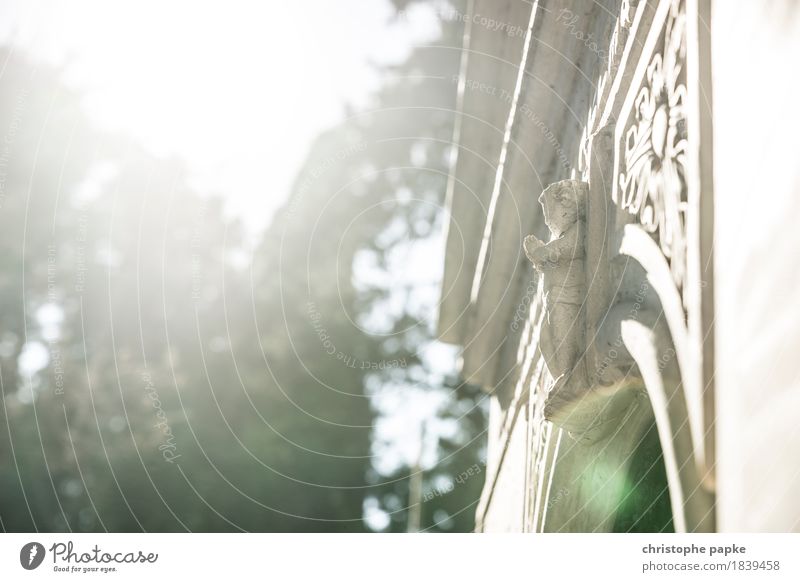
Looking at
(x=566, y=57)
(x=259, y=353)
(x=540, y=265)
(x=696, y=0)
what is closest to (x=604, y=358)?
(x=540, y=265)

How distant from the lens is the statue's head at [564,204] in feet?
11.0

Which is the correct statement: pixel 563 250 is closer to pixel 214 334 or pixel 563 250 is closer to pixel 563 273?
pixel 563 273

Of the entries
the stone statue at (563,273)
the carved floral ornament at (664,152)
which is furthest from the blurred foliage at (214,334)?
the carved floral ornament at (664,152)

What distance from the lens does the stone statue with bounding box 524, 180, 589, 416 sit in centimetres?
324

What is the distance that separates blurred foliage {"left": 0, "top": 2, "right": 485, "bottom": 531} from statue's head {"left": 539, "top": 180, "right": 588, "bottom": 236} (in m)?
6.16

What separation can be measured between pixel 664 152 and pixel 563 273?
0.83 meters

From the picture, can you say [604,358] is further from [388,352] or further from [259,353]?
[388,352]

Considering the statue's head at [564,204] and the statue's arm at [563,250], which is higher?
the statue's head at [564,204]

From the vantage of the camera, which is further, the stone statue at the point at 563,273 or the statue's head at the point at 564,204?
the statue's head at the point at 564,204

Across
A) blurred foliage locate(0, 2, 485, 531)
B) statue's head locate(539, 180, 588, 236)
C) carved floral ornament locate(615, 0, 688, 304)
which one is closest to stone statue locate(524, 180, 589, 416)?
statue's head locate(539, 180, 588, 236)

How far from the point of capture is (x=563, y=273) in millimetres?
3316

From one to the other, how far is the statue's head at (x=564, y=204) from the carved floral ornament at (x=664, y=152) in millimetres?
339

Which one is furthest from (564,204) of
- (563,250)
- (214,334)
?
(214,334)

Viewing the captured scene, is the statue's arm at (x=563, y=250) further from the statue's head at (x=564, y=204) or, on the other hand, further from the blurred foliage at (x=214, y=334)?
the blurred foliage at (x=214, y=334)
